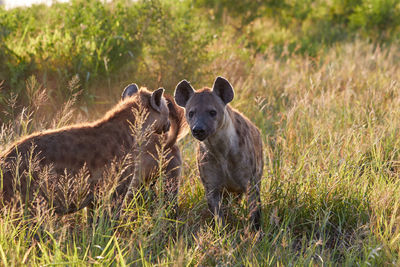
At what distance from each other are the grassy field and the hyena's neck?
46cm

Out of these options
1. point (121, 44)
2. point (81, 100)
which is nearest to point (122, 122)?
point (81, 100)

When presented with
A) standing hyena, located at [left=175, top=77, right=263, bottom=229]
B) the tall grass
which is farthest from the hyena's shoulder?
the tall grass

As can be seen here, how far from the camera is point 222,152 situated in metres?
4.13

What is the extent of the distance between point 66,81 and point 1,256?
12.3 feet

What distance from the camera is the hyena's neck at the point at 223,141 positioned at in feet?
13.5

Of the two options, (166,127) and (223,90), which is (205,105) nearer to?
(223,90)

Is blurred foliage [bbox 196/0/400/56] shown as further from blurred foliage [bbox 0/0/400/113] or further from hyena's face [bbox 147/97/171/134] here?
hyena's face [bbox 147/97/171/134]

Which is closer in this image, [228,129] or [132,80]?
A: [228,129]

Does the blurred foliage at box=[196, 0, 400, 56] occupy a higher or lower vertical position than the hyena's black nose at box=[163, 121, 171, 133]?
lower

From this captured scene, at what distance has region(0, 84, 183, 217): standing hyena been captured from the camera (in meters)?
3.43

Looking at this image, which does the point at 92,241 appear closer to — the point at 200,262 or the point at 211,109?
the point at 200,262

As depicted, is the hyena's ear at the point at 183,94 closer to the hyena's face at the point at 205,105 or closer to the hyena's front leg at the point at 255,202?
the hyena's face at the point at 205,105

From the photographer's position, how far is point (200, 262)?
3.35 metres

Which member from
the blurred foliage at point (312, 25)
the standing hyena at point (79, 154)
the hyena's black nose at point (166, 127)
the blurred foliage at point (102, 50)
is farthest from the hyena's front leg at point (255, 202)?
the blurred foliage at point (312, 25)
